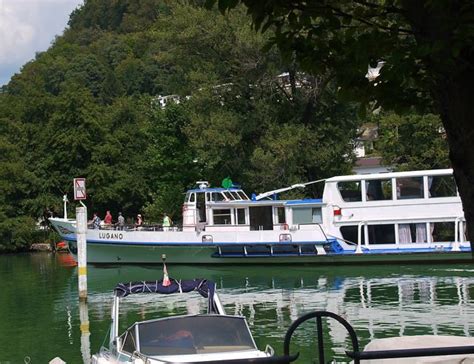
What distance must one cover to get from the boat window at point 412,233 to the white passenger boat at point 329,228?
0.14 ft

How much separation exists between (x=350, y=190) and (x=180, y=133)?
2311 cm

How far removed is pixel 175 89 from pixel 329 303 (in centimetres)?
2721

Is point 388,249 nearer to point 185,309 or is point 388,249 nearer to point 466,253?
point 466,253

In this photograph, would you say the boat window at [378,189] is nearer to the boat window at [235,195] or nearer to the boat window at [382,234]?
the boat window at [382,234]

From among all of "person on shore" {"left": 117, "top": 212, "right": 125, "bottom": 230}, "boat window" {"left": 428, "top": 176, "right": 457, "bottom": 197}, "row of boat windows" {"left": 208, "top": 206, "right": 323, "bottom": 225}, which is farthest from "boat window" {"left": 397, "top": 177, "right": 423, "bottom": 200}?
"person on shore" {"left": 117, "top": 212, "right": 125, "bottom": 230}

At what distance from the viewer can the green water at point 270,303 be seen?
63.7ft

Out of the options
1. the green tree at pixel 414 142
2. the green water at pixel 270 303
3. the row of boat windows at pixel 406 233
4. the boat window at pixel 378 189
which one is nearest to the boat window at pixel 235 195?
the green water at pixel 270 303

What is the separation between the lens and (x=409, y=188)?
36.0m

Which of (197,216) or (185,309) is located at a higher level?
(197,216)

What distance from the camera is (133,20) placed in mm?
175250

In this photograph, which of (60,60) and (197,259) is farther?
(60,60)

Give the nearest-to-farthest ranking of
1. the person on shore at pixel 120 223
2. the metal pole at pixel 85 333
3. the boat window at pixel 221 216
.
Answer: the metal pole at pixel 85 333, the boat window at pixel 221 216, the person on shore at pixel 120 223

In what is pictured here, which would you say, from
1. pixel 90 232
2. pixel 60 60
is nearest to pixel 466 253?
pixel 90 232

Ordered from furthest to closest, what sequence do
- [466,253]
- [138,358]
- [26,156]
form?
1. [26,156]
2. [466,253]
3. [138,358]
